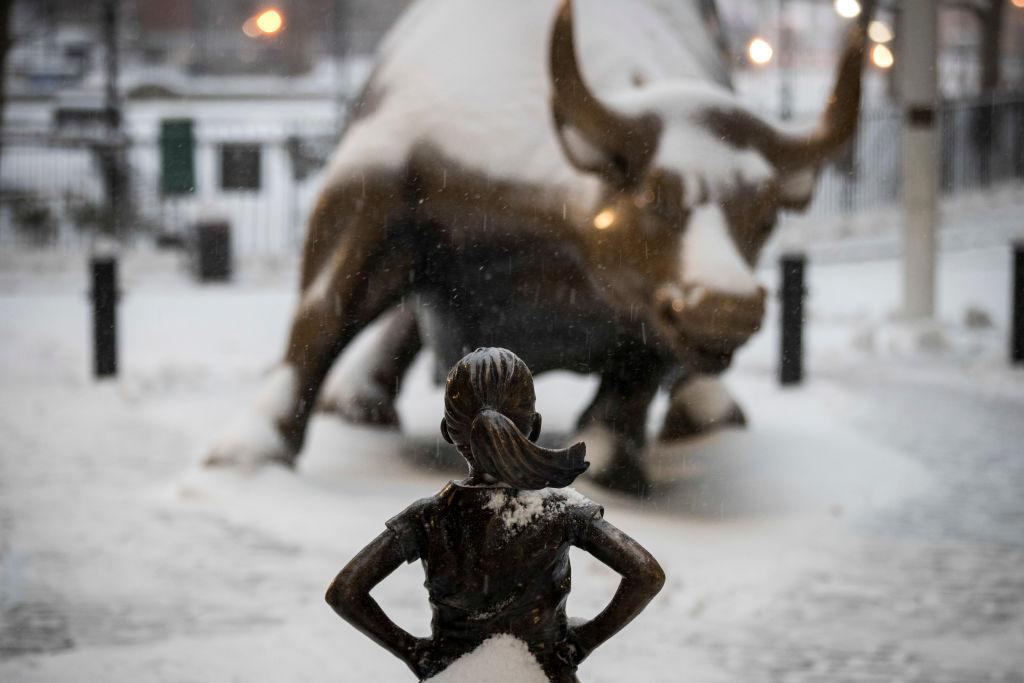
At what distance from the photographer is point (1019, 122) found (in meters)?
20.9

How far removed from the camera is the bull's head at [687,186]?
5.45 m

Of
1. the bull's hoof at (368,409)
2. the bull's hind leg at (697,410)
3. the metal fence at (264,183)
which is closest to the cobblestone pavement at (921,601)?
the bull's hind leg at (697,410)

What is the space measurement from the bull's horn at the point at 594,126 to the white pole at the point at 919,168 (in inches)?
232

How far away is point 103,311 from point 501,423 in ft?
25.4

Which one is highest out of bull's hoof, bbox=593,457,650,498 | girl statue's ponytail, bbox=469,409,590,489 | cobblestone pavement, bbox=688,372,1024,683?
Answer: girl statue's ponytail, bbox=469,409,590,489

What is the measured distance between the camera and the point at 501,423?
2402 millimetres

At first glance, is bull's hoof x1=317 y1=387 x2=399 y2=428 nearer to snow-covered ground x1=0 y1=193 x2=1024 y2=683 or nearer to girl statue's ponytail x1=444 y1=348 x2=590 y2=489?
snow-covered ground x1=0 y1=193 x2=1024 y2=683

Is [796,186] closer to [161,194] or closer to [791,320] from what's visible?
[791,320]

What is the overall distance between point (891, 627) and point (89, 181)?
20.3 meters

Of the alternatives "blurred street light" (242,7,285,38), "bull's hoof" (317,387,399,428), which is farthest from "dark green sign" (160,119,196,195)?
"bull's hoof" (317,387,399,428)

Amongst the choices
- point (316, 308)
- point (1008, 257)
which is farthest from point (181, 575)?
point (1008, 257)

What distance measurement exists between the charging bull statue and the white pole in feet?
14.3

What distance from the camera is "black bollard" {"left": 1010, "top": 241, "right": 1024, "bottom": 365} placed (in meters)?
9.85

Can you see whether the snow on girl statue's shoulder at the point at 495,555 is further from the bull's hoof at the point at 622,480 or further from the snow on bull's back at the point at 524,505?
the bull's hoof at the point at 622,480
